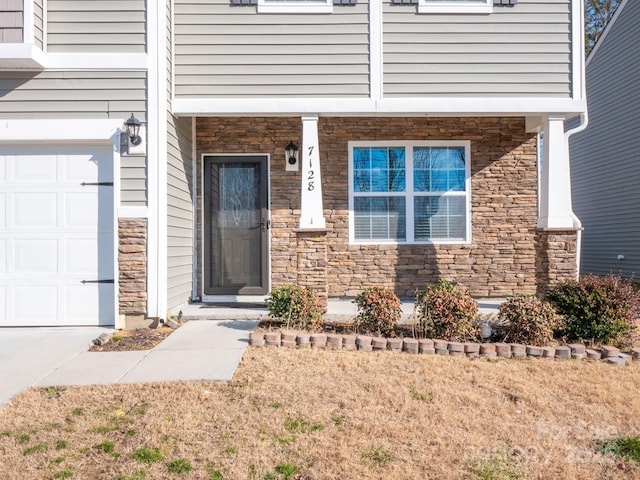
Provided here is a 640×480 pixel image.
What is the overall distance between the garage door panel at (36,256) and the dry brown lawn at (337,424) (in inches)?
88.8

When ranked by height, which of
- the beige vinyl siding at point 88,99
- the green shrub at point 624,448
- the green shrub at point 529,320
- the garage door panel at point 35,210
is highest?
the beige vinyl siding at point 88,99

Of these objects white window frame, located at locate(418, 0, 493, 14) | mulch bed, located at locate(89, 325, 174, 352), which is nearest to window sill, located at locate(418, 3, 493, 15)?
white window frame, located at locate(418, 0, 493, 14)

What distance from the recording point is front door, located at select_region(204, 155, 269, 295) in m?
6.40

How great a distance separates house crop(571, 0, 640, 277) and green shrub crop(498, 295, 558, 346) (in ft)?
21.5

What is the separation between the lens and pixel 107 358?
13.1ft

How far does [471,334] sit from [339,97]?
10.4ft

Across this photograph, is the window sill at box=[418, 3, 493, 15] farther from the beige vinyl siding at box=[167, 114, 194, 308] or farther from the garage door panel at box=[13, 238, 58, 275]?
the garage door panel at box=[13, 238, 58, 275]

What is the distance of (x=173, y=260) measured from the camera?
5402 mm

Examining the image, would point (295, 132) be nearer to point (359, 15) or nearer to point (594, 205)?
point (359, 15)

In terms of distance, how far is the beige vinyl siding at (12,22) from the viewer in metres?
4.62

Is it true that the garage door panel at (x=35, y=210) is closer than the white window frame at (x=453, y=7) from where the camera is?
Yes

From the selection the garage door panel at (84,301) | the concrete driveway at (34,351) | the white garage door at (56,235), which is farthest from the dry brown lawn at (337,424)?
the white garage door at (56,235)

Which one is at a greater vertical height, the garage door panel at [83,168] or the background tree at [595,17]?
the background tree at [595,17]

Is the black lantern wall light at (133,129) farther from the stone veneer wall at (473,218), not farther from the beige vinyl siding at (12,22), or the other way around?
the stone veneer wall at (473,218)
